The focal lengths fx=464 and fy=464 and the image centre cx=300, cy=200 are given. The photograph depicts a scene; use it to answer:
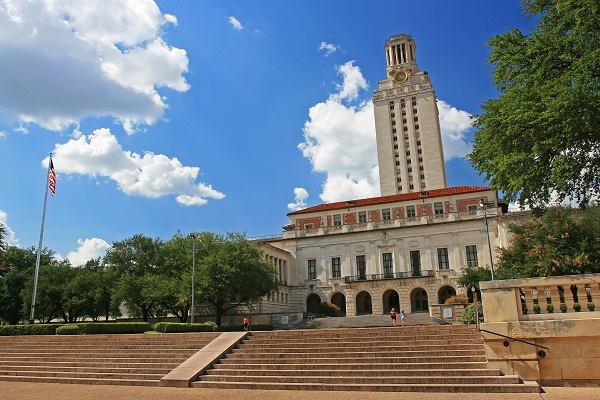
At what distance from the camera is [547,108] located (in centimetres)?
1446

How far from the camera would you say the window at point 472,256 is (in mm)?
58656

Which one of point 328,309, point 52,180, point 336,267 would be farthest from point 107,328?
point 336,267

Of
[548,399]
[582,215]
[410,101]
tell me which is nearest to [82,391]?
[548,399]

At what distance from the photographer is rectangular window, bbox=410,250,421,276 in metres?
61.4

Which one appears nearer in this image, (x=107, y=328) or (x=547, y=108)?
(x=547, y=108)

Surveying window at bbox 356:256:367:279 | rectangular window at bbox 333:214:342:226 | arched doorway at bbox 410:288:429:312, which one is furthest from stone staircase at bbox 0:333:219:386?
rectangular window at bbox 333:214:342:226

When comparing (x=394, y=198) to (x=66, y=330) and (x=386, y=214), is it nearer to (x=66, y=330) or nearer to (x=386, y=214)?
(x=386, y=214)

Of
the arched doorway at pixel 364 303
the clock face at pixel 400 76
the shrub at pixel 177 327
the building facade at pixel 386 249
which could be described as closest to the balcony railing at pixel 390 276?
the building facade at pixel 386 249

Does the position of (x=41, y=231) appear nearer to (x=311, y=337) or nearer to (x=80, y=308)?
(x=80, y=308)

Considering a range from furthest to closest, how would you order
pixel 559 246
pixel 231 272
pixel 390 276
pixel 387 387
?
pixel 390 276 → pixel 231 272 → pixel 559 246 → pixel 387 387

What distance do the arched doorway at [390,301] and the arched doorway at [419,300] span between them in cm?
204

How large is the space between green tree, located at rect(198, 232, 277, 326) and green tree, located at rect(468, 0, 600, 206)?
3235cm

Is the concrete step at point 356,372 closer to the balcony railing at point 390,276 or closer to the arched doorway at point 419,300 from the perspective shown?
the balcony railing at point 390,276

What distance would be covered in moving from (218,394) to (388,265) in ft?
171
